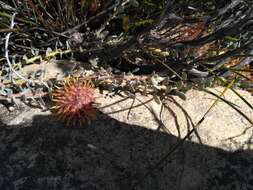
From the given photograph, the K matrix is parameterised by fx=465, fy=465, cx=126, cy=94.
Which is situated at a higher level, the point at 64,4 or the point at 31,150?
the point at 64,4

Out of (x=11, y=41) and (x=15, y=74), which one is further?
(x=11, y=41)

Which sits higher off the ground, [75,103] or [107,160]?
[75,103]

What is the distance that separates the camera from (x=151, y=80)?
82.9 inches

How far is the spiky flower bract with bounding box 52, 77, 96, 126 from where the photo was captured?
187cm

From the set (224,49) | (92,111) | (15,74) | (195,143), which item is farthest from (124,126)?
(224,49)

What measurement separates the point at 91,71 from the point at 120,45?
18 centimetres

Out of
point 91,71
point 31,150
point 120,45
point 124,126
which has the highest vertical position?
point 120,45

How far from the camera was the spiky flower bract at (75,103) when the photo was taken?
1.87 metres

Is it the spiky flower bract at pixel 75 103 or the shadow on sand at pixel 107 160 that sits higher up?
the spiky flower bract at pixel 75 103

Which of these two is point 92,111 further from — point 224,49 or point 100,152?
point 224,49

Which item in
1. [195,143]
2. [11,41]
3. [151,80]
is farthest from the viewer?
[11,41]

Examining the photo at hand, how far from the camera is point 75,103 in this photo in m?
1.86

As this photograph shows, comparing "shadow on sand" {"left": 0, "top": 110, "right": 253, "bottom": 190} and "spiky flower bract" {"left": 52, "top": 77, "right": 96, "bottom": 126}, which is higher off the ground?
"spiky flower bract" {"left": 52, "top": 77, "right": 96, "bottom": 126}

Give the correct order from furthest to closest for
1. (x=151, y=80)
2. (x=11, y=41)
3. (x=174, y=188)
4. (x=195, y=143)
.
A: (x=11, y=41)
(x=151, y=80)
(x=195, y=143)
(x=174, y=188)
